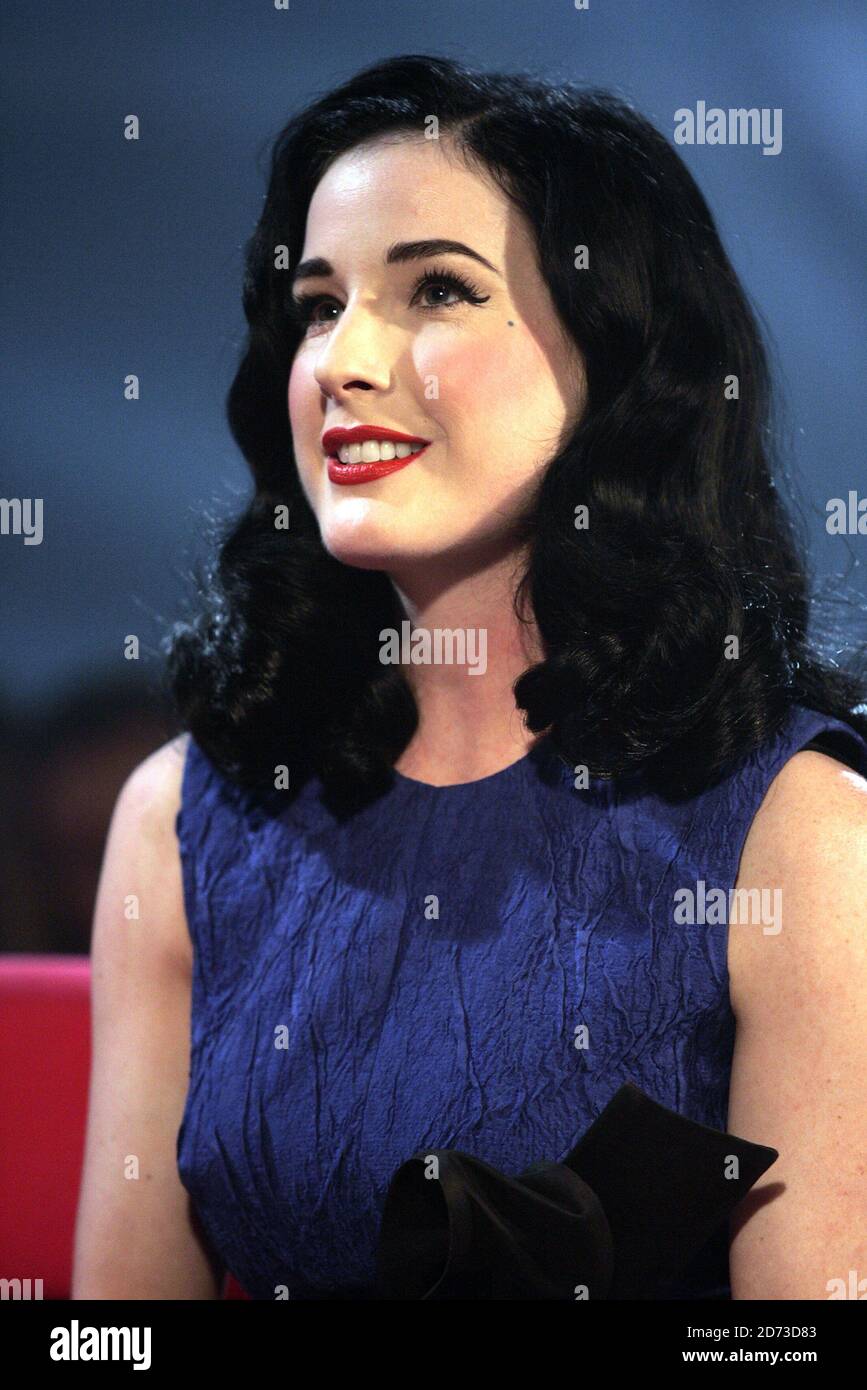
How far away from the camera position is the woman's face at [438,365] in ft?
3.99

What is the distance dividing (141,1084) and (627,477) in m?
0.75

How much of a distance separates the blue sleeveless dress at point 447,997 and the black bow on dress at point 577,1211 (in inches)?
2.3

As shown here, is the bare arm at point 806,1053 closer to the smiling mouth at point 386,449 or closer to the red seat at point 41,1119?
the smiling mouth at point 386,449

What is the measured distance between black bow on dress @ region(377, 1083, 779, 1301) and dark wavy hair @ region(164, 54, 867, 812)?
296 mm

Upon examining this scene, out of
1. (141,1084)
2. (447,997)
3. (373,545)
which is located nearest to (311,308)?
(373,545)

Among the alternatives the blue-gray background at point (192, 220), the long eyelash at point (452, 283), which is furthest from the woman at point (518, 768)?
the blue-gray background at point (192, 220)

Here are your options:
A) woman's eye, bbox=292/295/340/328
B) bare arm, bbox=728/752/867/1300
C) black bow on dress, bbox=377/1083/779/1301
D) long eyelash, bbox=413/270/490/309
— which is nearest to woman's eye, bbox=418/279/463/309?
long eyelash, bbox=413/270/490/309

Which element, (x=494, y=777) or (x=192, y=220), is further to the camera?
(x=192, y=220)

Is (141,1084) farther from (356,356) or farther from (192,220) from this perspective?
(192,220)

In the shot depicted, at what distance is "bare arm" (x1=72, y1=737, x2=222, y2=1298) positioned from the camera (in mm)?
1394

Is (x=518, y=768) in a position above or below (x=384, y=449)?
below

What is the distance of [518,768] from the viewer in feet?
4.24

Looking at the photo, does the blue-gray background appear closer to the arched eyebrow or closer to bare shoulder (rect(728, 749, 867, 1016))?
the arched eyebrow

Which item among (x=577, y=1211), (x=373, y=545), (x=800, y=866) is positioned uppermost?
(x=373, y=545)
